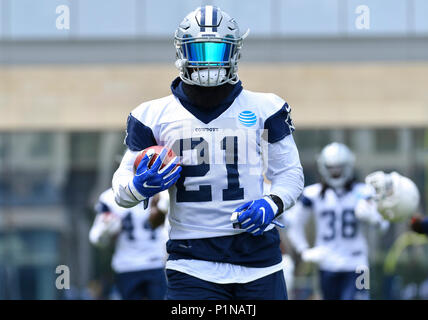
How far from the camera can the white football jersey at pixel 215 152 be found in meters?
4.59

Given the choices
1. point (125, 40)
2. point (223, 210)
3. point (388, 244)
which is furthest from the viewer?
point (125, 40)

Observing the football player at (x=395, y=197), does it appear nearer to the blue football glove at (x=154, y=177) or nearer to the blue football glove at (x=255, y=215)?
the blue football glove at (x=255, y=215)

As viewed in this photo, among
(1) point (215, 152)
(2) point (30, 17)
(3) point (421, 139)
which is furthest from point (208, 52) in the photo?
(2) point (30, 17)

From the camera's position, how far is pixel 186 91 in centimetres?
477

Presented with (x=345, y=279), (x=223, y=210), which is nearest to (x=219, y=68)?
(x=223, y=210)

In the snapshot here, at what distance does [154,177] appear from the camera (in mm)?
4484

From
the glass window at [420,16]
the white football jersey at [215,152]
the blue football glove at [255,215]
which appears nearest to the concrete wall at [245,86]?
the glass window at [420,16]

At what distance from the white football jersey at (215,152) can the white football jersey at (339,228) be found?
4674 millimetres

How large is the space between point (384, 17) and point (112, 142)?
475 centimetres

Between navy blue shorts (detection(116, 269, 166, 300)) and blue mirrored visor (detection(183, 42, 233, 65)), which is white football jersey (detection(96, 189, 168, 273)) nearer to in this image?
navy blue shorts (detection(116, 269, 166, 300))

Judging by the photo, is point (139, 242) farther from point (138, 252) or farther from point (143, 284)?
point (143, 284)

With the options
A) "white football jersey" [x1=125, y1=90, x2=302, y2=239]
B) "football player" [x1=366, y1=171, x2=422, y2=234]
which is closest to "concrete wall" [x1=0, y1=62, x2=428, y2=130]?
"football player" [x1=366, y1=171, x2=422, y2=234]

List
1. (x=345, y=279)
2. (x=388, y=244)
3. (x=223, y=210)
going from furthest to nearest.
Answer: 1. (x=388, y=244)
2. (x=345, y=279)
3. (x=223, y=210)

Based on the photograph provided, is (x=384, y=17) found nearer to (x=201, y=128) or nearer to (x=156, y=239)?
(x=156, y=239)
